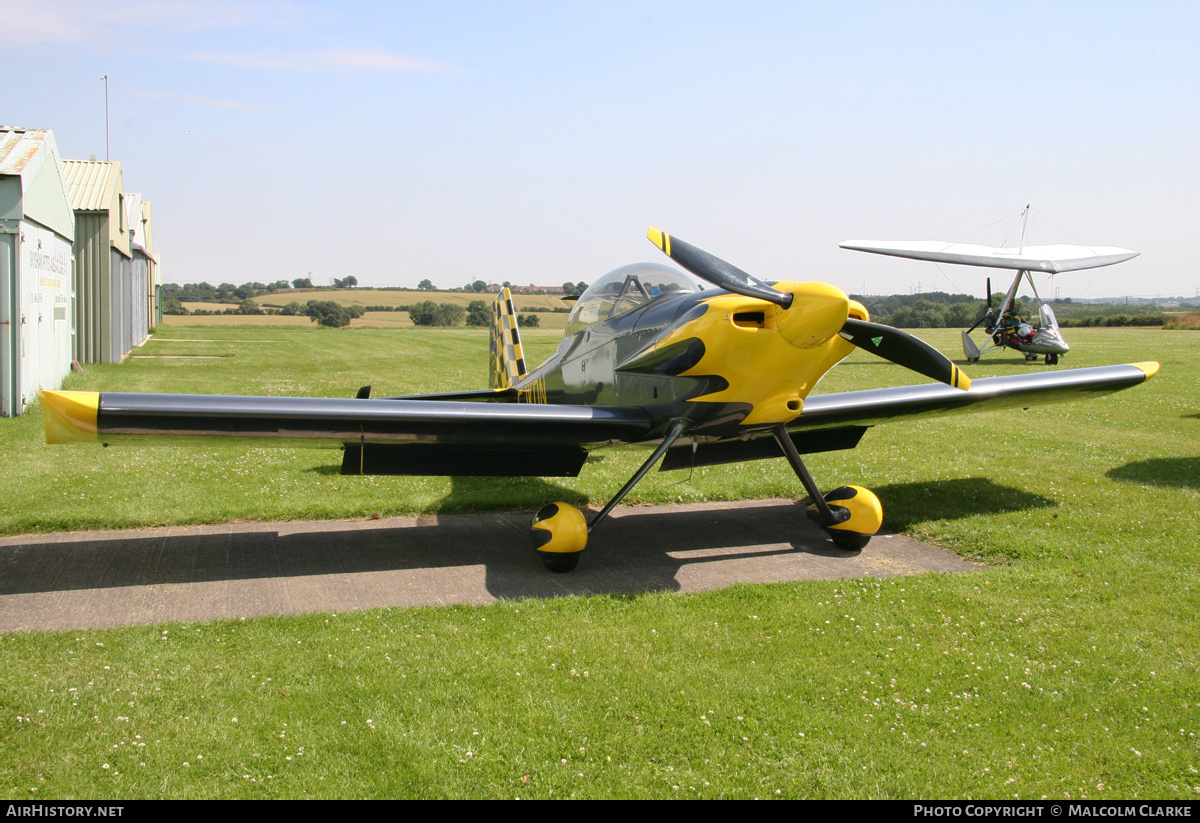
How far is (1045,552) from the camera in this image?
22.3 ft

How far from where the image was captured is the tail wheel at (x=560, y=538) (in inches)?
252

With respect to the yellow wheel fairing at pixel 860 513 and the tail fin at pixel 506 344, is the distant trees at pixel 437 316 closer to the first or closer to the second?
the tail fin at pixel 506 344

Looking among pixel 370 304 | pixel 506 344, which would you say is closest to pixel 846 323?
pixel 506 344

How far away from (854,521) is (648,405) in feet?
7.29

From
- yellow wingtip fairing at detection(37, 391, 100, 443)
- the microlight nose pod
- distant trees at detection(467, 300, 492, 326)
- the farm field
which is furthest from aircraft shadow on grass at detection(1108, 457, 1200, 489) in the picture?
distant trees at detection(467, 300, 492, 326)

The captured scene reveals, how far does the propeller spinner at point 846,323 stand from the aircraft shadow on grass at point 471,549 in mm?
1864

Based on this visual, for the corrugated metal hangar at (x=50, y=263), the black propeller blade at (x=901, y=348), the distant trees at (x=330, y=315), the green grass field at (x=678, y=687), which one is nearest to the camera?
the green grass field at (x=678, y=687)

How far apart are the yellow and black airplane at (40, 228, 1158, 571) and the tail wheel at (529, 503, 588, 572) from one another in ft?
0.04

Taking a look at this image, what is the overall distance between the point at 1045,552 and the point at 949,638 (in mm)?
2336

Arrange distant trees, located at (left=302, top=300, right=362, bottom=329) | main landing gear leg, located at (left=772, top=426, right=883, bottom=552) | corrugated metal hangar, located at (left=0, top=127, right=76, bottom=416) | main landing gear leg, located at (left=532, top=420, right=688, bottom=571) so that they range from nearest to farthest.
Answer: main landing gear leg, located at (left=532, top=420, right=688, bottom=571), main landing gear leg, located at (left=772, top=426, right=883, bottom=552), corrugated metal hangar, located at (left=0, top=127, right=76, bottom=416), distant trees, located at (left=302, top=300, right=362, bottom=329)

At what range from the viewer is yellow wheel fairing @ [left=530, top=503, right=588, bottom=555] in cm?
641

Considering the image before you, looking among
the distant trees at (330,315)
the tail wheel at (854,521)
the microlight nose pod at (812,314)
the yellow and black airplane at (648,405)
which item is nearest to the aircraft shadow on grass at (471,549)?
the tail wheel at (854,521)

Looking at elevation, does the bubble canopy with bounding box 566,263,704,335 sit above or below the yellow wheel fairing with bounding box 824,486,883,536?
above

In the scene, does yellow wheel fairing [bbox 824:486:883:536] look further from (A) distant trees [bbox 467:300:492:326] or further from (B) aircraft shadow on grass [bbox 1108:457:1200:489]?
(A) distant trees [bbox 467:300:492:326]
